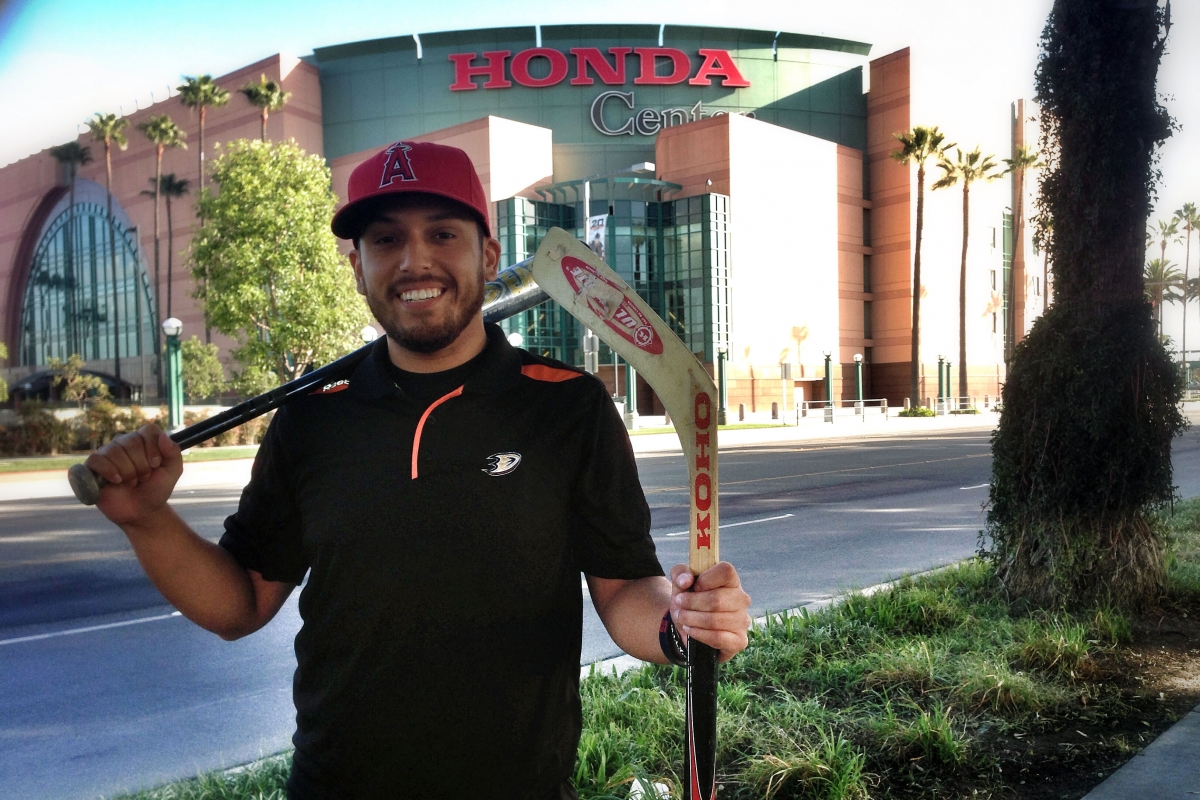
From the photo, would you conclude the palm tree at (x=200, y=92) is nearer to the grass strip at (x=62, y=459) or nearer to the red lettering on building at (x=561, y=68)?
the grass strip at (x=62, y=459)

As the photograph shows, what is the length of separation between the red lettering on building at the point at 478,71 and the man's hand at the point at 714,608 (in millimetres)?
58851

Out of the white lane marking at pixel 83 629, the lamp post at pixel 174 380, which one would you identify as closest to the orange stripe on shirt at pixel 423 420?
the white lane marking at pixel 83 629

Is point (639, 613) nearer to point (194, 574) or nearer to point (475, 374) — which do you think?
point (475, 374)

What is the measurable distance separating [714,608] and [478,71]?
194ft

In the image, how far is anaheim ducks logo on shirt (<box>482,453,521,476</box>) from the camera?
1688 mm

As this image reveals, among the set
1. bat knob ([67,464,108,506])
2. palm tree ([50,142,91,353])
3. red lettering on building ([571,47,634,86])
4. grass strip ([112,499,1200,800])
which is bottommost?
grass strip ([112,499,1200,800])

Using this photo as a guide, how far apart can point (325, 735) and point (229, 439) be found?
26273 mm

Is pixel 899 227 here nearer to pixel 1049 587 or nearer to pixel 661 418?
pixel 661 418

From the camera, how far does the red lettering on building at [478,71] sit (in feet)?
185

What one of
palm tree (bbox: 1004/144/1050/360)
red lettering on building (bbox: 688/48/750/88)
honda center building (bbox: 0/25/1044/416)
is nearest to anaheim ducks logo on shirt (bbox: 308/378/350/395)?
palm tree (bbox: 1004/144/1050/360)

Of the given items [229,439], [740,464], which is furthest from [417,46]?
[740,464]

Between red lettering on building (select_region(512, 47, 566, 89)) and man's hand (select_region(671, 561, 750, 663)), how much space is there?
58412mm

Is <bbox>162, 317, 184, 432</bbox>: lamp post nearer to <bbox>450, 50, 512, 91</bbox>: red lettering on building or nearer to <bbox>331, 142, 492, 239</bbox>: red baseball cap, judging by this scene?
<bbox>331, 142, 492, 239</bbox>: red baseball cap

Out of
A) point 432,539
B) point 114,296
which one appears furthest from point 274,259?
point 114,296
